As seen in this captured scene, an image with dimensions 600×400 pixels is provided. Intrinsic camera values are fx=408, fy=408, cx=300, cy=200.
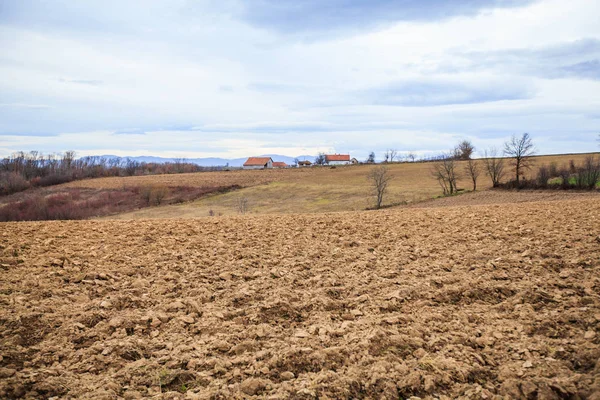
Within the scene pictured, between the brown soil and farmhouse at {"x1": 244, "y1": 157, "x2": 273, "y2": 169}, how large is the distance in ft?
440

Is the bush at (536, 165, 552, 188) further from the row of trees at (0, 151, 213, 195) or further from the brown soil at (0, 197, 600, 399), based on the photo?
the row of trees at (0, 151, 213, 195)

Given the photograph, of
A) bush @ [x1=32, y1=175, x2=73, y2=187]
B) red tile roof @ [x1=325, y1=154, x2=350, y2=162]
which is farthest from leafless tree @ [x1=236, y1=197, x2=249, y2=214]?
red tile roof @ [x1=325, y1=154, x2=350, y2=162]

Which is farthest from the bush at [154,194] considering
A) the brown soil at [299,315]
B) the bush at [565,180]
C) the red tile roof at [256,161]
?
the red tile roof at [256,161]

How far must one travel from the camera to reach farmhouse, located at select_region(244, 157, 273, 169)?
144m

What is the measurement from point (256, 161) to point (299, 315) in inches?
5557

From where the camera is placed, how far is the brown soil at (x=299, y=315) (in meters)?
4.29

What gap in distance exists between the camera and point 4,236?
956 centimetres

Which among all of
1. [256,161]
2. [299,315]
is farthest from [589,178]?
[256,161]

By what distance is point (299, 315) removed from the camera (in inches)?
239

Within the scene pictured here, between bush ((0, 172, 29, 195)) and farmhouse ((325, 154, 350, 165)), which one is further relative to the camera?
farmhouse ((325, 154, 350, 165))

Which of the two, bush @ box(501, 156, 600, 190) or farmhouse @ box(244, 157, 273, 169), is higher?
farmhouse @ box(244, 157, 273, 169)

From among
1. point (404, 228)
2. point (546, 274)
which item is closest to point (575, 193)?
point (404, 228)

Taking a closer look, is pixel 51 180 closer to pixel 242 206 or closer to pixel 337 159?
pixel 242 206

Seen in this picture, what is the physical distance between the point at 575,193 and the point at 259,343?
44923 millimetres
